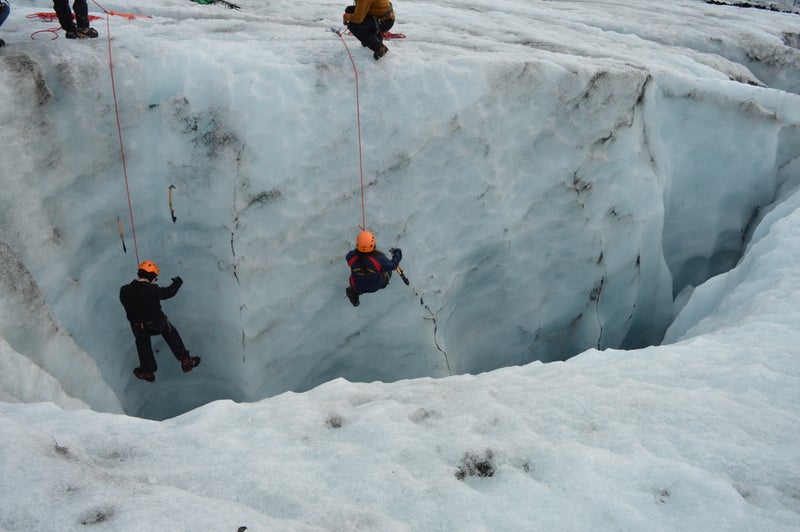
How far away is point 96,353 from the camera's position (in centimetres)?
544

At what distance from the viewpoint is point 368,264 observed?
17.8 ft

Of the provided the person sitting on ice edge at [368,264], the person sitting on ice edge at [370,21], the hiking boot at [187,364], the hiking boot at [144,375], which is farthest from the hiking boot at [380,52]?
the hiking boot at [144,375]

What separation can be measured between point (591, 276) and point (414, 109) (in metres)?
3.03

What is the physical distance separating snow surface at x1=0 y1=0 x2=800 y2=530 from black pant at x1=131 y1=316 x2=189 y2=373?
338 mm

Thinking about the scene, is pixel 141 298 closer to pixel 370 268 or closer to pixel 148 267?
pixel 148 267

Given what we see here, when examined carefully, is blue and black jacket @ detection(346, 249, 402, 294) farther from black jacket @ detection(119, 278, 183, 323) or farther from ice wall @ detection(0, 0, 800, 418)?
black jacket @ detection(119, 278, 183, 323)

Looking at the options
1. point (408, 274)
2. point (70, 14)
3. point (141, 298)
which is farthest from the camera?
point (408, 274)

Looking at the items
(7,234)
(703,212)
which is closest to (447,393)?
(7,234)

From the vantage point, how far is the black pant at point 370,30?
5.82 m

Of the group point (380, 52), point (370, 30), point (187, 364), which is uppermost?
point (370, 30)

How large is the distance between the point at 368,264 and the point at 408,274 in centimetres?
86

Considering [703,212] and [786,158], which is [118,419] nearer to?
[703,212]

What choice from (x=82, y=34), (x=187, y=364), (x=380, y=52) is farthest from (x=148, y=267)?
(x=380, y=52)

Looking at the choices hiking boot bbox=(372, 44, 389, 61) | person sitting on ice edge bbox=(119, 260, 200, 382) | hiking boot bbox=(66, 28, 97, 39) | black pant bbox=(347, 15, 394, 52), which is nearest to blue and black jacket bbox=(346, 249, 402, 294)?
person sitting on ice edge bbox=(119, 260, 200, 382)
